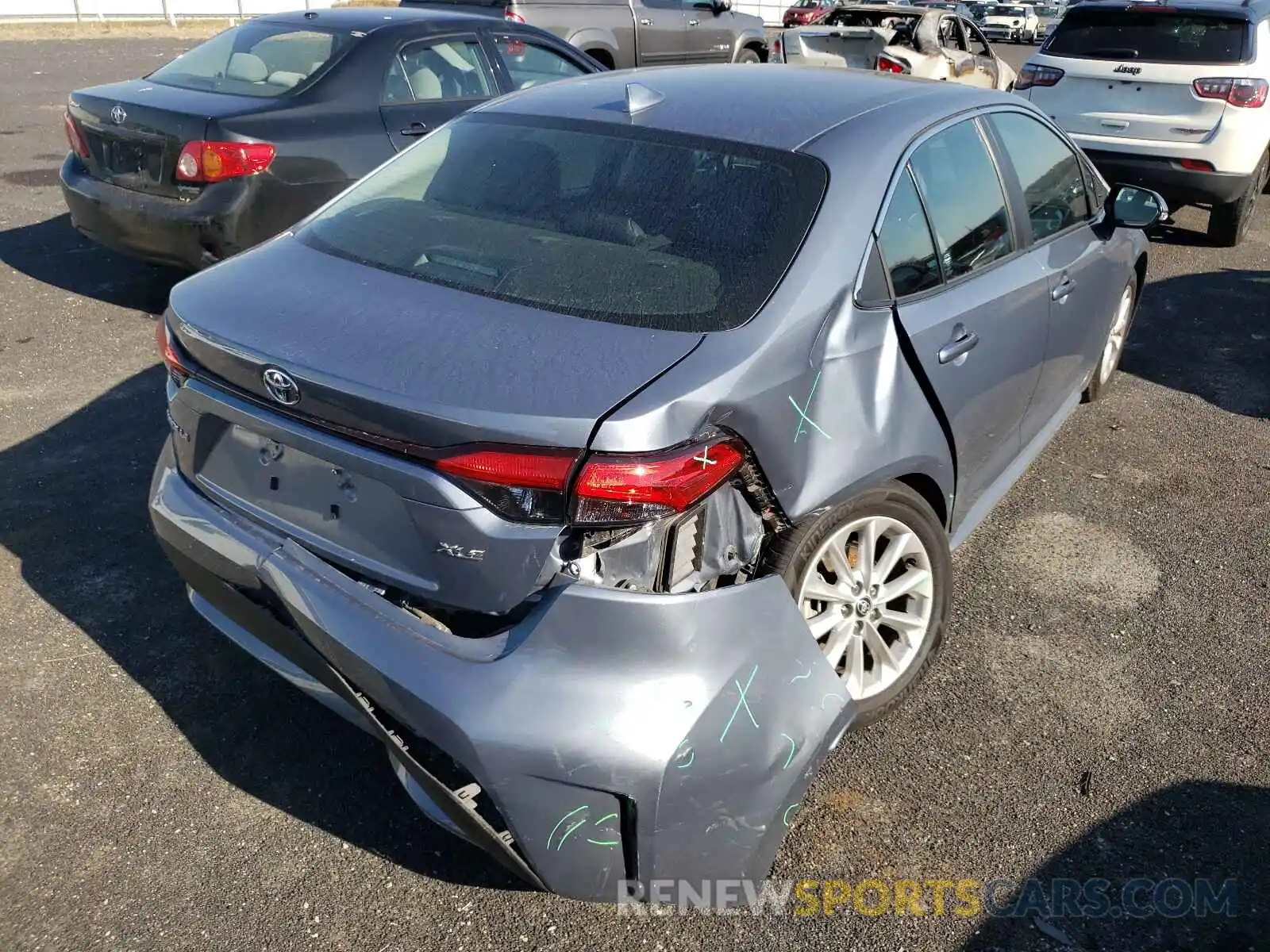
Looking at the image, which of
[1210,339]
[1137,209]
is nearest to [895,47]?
[1210,339]

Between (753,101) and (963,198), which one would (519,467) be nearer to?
(753,101)

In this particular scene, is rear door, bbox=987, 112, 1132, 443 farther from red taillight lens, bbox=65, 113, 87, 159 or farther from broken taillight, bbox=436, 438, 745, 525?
red taillight lens, bbox=65, 113, 87, 159

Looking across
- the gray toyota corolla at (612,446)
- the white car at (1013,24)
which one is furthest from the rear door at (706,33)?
the white car at (1013,24)

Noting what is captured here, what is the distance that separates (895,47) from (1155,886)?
34.7 feet

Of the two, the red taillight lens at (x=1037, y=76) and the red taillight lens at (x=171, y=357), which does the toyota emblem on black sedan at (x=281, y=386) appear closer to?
the red taillight lens at (x=171, y=357)

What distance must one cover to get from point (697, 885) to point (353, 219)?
6.66 feet

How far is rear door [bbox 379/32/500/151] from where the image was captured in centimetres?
629

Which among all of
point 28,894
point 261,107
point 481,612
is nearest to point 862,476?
point 481,612

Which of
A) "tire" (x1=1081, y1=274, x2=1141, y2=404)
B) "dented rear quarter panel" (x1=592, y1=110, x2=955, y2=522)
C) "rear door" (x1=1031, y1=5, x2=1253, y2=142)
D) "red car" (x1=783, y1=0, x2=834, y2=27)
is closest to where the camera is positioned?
"dented rear quarter panel" (x1=592, y1=110, x2=955, y2=522)

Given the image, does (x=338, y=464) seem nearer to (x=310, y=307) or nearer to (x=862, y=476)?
(x=310, y=307)

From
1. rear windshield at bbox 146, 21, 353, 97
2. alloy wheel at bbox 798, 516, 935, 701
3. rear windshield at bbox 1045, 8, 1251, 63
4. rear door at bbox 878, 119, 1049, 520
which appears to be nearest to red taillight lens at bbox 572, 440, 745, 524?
alloy wheel at bbox 798, 516, 935, 701

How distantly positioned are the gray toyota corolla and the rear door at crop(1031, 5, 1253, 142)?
5.30m

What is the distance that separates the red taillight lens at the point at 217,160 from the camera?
18.4 feet

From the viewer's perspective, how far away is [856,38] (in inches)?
450
